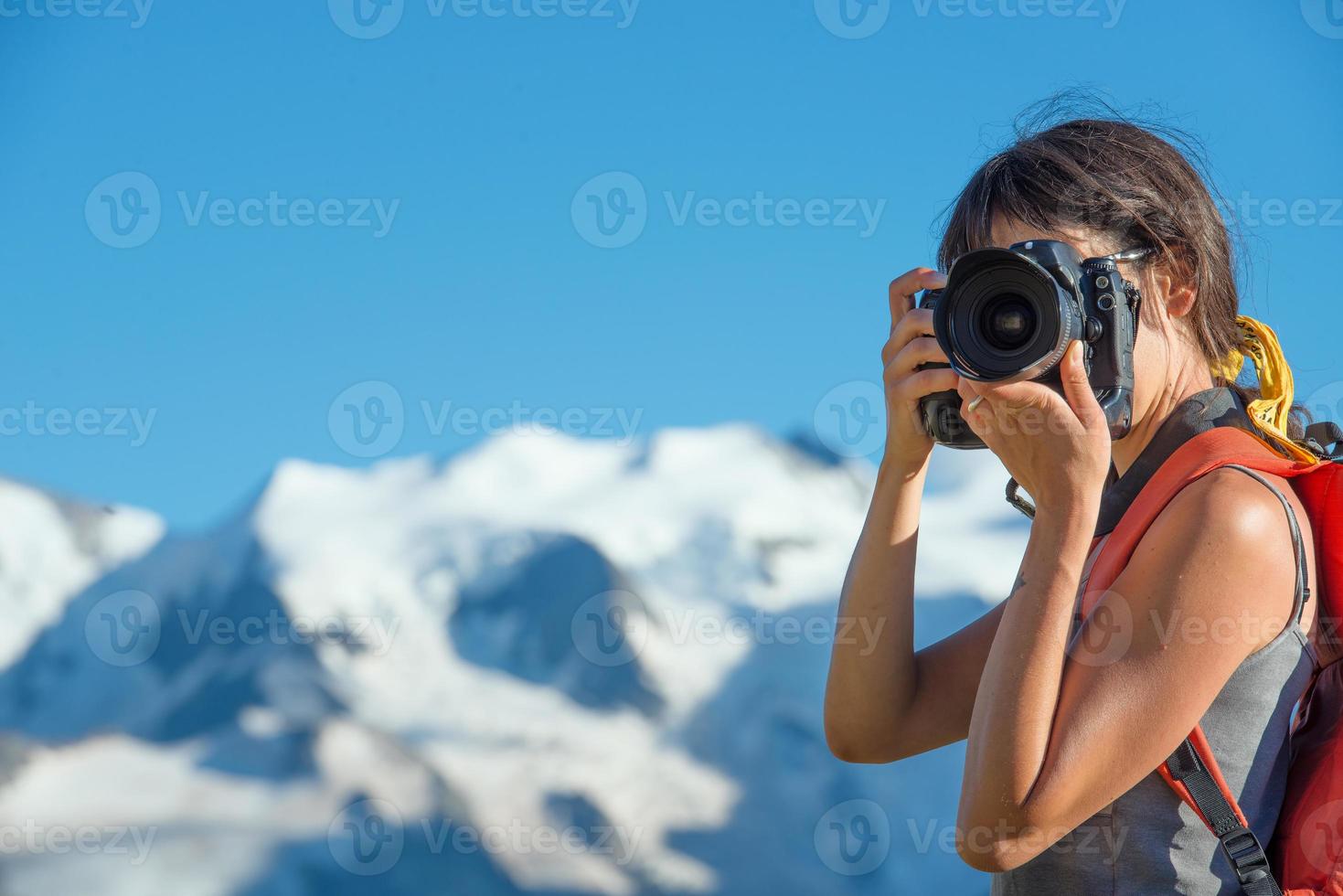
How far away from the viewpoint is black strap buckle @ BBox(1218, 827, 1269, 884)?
3.86 ft

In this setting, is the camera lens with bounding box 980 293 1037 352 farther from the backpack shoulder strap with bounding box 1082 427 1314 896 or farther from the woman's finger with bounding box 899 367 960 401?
the backpack shoulder strap with bounding box 1082 427 1314 896

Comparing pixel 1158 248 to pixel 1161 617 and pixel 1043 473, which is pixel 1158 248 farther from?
pixel 1161 617

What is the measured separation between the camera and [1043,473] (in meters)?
1.32

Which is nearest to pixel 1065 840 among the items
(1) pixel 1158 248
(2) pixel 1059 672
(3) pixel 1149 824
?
(3) pixel 1149 824

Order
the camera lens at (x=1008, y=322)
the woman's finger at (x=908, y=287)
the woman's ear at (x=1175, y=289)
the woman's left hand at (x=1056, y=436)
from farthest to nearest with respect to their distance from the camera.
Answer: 1. the woman's finger at (x=908, y=287)
2. the woman's ear at (x=1175, y=289)
3. the camera lens at (x=1008, y=322)
4. the woman's left hand at (x=1056, y=436)

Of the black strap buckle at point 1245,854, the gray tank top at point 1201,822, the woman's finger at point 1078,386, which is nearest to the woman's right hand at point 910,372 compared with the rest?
the woman's finger at point 1078,386

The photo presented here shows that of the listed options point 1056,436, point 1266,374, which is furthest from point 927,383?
point 1266,374

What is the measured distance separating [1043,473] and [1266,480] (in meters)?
0.23

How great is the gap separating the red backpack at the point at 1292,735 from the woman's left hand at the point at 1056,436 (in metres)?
0.09

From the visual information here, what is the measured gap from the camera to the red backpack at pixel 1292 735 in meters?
1.18

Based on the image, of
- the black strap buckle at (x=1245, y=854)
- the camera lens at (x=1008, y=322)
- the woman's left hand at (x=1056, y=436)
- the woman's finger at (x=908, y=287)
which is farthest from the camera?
the woman's finger at (x=908, y=287)

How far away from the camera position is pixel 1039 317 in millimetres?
1392

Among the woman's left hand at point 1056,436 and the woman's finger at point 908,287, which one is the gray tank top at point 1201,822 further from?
the woman's finger at point 908,287

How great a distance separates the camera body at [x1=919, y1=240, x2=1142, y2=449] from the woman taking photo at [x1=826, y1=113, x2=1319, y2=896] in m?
0.03
